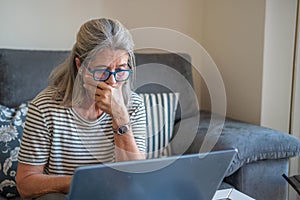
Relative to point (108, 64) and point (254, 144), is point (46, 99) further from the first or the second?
point (254, 144)

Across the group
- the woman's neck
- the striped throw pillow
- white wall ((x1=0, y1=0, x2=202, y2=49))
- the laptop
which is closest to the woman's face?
the woman's neck

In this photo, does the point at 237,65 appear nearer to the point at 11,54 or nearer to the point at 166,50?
the point at 166,50

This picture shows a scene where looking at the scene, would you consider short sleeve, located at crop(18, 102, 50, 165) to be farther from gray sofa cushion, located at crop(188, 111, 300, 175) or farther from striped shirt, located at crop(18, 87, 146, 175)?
gray sofa cushion, located at crop(188, 111, 300, 175)

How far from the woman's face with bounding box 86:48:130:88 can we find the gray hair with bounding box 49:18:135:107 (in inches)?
0.5

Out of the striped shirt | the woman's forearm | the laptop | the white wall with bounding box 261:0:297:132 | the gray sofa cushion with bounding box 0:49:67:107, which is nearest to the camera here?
the laptop

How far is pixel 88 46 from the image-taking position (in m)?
1.08

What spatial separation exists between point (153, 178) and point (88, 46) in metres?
0.50

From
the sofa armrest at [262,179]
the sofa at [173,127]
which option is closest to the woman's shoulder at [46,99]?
the sofa at [173,127]

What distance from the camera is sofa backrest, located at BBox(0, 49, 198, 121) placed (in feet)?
5.52

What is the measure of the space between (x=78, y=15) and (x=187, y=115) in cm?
81

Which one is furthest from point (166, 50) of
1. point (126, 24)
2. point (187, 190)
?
point (187, 190)

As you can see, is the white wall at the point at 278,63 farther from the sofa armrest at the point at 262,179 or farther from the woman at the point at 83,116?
the woman at the point at 83,116

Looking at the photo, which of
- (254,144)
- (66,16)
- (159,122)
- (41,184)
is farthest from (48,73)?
(254,144)

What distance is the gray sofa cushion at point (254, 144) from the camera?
4.96ft
